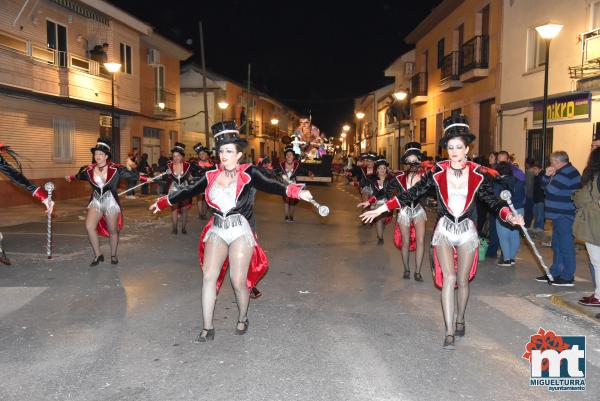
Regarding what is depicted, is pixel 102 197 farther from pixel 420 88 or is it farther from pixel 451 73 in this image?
pixel 420 88

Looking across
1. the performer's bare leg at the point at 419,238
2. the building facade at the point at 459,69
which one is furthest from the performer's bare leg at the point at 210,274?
the building facade at the point at 459,69

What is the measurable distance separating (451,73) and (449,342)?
21615 millimetres

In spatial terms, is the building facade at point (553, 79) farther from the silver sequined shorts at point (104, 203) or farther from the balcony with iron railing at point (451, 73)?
the silver sequined shorts at point (104, 203)

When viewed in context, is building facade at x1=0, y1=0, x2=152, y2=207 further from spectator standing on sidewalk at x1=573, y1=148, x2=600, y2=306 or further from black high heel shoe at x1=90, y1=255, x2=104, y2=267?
spectator standing on sidewalk at x1=573, y1=148, x2=600, y2=306

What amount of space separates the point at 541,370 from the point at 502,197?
1.71 metres

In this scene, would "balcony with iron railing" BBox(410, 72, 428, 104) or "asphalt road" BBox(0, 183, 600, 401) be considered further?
"balcony with iron railing" BBox(410, 72, 428, 104)

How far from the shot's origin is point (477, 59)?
2180 cm

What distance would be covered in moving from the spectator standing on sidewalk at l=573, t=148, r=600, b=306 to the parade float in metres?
25.0

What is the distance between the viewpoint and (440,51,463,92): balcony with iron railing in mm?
24359

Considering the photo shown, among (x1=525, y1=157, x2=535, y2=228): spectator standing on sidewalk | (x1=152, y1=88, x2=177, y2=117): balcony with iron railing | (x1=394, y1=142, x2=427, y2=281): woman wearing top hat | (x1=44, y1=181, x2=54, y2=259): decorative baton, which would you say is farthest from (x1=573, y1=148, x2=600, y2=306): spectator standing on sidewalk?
(x1=152, y1=88, x2=177, y2=117): balcony with iron railing

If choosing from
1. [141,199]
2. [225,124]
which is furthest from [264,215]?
[225,124]

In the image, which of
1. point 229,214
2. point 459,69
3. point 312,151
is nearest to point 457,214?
point 229,214

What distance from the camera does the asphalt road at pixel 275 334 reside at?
4.25m

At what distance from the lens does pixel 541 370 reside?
4.59m
